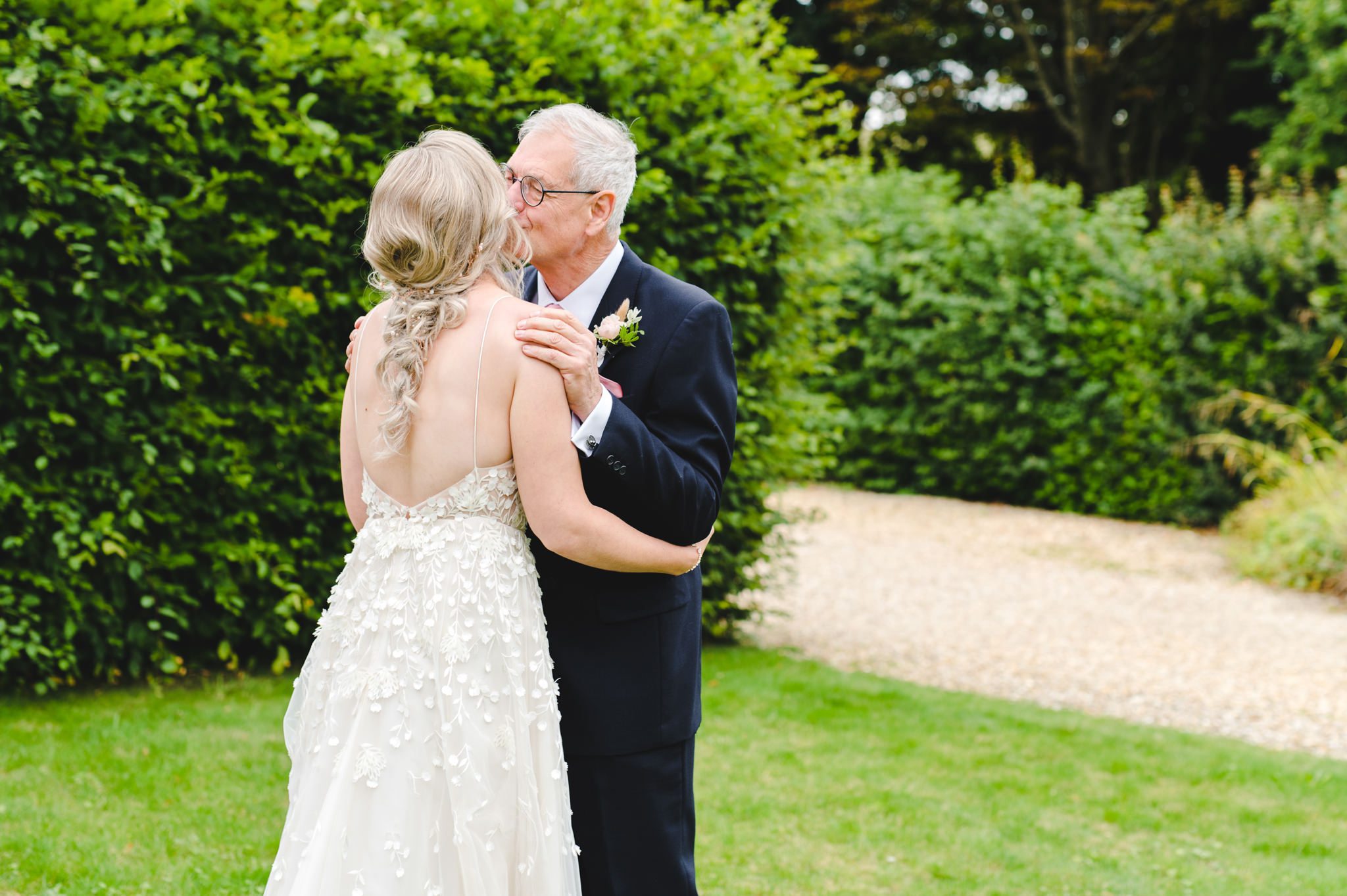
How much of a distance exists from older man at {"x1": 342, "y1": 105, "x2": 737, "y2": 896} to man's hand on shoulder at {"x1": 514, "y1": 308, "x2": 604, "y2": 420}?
0.14 m

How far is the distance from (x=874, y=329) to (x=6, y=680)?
10208mm

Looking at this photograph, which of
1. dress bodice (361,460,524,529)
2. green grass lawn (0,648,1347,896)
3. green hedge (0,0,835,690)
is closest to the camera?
dress bodice (361,460,524,529)

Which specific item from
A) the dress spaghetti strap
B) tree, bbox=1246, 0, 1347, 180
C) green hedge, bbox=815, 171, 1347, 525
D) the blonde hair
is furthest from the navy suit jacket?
tree, bbox=1246, 0, 1347, 180

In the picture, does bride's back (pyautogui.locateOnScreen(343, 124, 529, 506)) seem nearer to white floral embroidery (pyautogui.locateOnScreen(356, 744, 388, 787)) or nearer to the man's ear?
the man's ear

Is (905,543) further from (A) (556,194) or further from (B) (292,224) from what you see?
(A) (556,194)

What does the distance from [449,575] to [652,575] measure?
1.45 ft

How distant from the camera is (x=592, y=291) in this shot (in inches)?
107

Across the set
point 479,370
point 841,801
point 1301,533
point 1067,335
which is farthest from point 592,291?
point 1067,335

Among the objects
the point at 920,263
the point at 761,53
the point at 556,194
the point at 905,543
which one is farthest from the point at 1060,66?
the point at 556,194

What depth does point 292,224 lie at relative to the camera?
17.5ft

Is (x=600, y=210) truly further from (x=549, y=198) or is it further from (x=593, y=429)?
(x=593, y=429)

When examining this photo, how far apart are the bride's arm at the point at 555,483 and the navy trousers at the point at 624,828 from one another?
442mm

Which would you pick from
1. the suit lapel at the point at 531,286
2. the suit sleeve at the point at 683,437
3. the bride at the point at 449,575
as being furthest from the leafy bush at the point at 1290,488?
the bride at the point at 449,575

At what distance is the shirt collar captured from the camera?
8.87 feet
